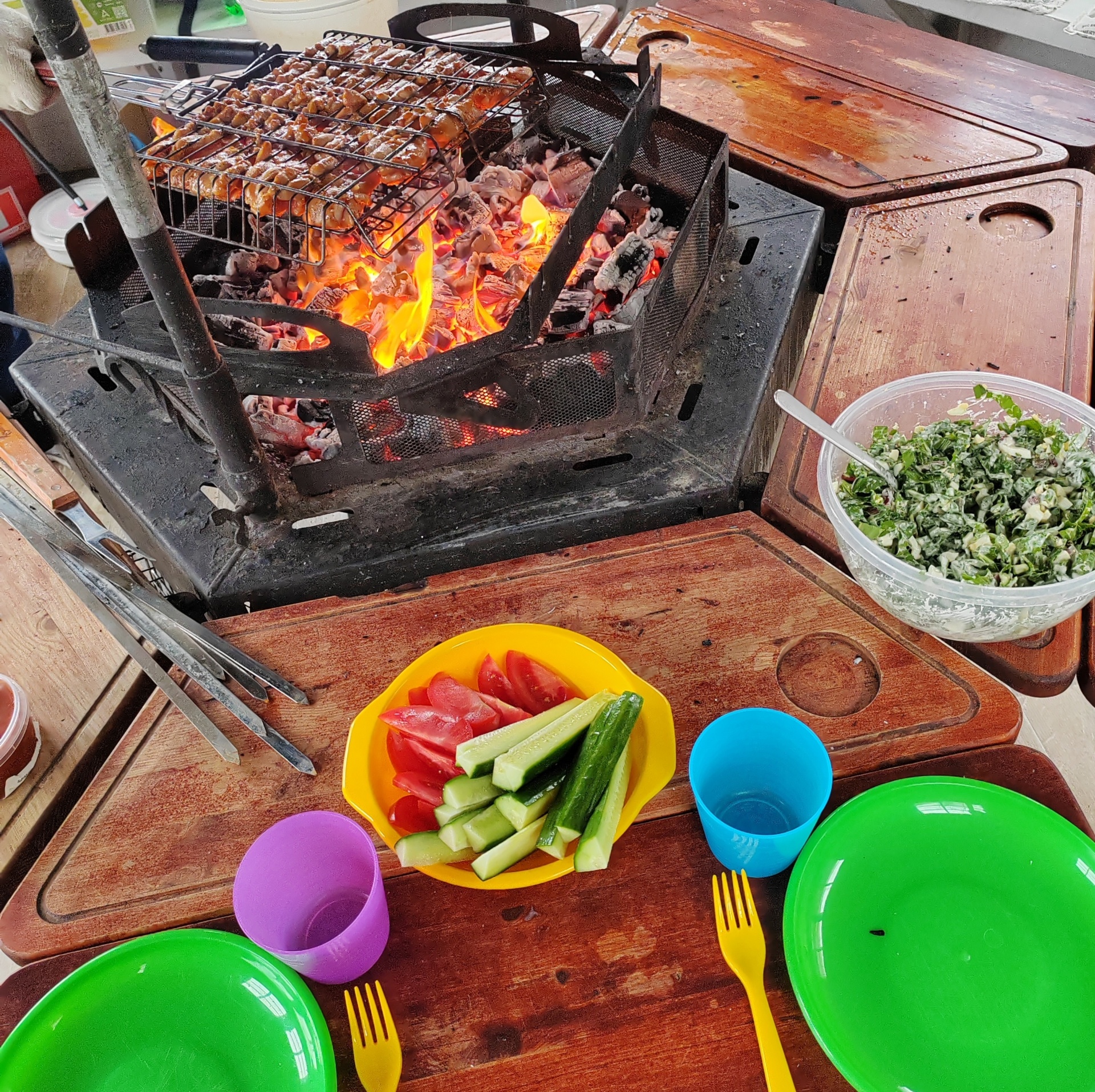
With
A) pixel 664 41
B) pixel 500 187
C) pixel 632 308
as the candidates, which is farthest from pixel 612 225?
pixel 664 41

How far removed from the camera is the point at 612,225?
7.82ft

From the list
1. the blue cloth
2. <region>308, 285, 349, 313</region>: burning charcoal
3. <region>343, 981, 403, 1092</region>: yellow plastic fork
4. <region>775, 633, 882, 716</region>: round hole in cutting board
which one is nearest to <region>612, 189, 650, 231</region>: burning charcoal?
<region>308, 285, 349, 313</region>: burning charcoal

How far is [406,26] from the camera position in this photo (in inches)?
102

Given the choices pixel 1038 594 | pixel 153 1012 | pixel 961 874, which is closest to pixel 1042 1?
pixel 1038 594

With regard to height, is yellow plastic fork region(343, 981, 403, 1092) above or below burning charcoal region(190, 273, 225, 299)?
below

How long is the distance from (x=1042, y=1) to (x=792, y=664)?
396cm

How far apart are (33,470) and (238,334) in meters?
0.59

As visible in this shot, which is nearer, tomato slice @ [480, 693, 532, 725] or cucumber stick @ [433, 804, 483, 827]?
cucumber stick @ [433, 804, 483, 827]

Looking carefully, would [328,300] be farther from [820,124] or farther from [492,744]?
[820,124]

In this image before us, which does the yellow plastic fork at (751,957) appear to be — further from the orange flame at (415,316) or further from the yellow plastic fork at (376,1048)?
the orange flame at (415,316)

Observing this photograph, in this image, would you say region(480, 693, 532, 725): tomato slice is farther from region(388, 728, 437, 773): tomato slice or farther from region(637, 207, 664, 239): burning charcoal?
region(637, 207, 664, 239): burning charcoal

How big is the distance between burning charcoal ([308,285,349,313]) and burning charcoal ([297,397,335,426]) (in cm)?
23

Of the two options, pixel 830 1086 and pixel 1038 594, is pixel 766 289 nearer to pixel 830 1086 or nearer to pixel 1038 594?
pixel 1038 594

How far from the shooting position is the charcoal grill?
5.98ft
